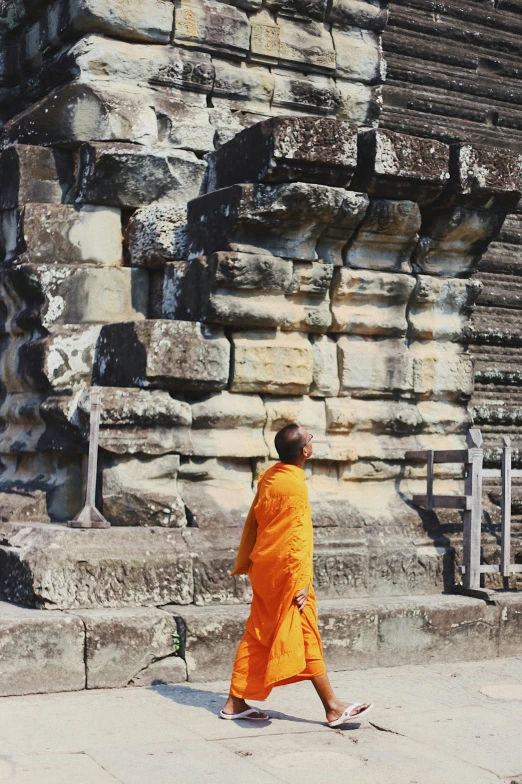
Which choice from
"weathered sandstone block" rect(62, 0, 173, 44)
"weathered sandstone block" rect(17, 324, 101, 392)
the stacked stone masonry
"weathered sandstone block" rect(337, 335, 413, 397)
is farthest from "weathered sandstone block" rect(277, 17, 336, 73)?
"weathered sandstone block" rect(17, 324, 101, 392)

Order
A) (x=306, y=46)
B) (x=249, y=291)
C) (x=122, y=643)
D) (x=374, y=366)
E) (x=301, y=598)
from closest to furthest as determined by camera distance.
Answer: (x=301, y=598) < (x=122, y=643) < (x=249, y=291) < (x=374, y=366) < (x=306, y=46)

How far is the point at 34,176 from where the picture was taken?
743cm

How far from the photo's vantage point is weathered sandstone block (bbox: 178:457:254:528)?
22.2ft

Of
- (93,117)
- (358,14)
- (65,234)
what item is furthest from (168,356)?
(358,14)

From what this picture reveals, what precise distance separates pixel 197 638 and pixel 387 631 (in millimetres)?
1150

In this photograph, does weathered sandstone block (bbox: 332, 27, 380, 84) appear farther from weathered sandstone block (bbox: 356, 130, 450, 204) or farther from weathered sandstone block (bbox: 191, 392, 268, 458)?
weathered sandstone block (bbox: 191, 392, 268, 458)

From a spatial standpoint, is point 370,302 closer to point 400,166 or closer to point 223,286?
point 400,166

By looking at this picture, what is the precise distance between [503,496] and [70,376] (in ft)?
8.98

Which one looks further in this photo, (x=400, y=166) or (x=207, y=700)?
(x=400, y=166)

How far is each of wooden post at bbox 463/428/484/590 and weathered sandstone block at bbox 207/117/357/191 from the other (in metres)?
1.77

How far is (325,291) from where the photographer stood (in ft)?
23.9

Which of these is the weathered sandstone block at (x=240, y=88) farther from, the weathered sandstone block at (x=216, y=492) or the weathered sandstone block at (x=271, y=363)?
the weathered sandstone block at (x=216, y=492)

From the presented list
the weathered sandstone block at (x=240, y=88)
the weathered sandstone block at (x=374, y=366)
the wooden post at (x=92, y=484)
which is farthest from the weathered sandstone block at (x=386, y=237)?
the wooden post at (x=92, y=484)

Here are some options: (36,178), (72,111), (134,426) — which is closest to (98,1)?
(72,111)
